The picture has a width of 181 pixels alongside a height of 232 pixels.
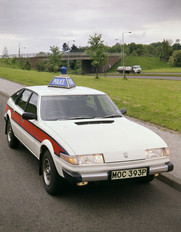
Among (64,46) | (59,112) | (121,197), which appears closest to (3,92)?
(59,112)

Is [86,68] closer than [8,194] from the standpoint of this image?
No

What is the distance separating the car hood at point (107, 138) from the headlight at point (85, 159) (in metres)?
0.05

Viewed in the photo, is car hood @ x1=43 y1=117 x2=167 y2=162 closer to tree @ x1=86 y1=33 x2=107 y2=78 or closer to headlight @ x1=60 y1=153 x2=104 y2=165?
headlight @ x1=60 y1=153 x2=104 y2=165

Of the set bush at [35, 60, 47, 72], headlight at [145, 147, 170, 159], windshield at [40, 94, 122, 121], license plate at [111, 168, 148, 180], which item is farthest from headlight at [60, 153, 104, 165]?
bush at [35, 60, 47, 72]

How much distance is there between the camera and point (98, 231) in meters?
3.41

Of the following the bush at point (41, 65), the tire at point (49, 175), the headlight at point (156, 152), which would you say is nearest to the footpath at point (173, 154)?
the headlight at point (156, 152)

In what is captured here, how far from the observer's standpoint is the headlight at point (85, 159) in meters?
3.82

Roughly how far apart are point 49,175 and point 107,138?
1.09 metres

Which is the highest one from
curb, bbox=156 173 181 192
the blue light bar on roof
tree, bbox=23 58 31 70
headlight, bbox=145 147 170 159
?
tree, bbox=23 58 31 70

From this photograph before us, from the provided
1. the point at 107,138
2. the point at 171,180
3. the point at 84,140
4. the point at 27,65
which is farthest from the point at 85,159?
the point at 27,65

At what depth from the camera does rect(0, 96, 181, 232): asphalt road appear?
3.54 m

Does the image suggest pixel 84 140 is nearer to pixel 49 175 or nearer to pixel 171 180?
pixel 49 175

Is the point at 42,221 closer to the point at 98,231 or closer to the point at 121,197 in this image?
the point at 98,231

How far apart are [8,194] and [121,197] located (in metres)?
1.70
